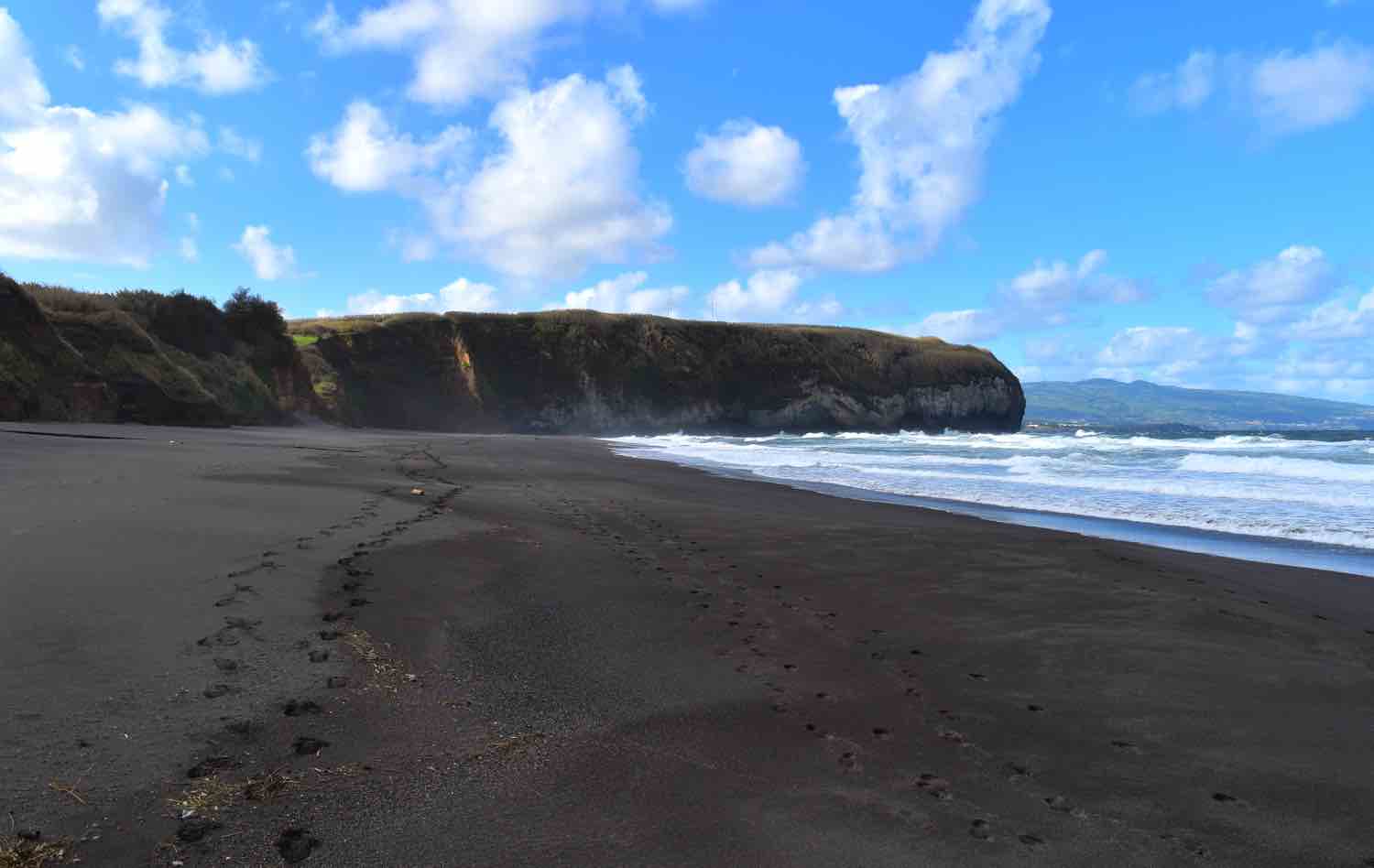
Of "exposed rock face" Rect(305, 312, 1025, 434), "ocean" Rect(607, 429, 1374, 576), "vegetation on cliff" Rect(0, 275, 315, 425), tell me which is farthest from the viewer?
"exposed rock face" Rect(305, 312, 1025, 434)

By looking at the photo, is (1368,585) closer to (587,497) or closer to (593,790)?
(593,790)

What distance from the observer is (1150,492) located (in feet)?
53.5

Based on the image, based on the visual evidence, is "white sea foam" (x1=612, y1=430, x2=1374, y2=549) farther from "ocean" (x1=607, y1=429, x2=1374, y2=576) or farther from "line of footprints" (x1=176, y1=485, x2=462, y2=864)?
"line of footprints" (x1=176, y1=485, x2=462, y2=864)

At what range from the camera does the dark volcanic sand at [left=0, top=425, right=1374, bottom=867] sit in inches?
102

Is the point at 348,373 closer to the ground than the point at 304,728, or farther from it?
farther from it

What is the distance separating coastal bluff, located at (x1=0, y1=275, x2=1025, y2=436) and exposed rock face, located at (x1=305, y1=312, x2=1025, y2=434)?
16 cm

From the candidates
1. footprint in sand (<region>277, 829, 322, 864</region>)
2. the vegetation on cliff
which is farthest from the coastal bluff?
footprint in sand (<region>277, 829, 322, 864</region>)

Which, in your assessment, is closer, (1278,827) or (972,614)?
(1278,827)

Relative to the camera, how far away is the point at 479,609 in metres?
5.32

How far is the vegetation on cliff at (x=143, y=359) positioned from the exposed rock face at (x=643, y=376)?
11006mm

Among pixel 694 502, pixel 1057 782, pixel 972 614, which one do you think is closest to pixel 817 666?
pixel 1057 782

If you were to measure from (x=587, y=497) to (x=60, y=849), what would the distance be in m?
10.5

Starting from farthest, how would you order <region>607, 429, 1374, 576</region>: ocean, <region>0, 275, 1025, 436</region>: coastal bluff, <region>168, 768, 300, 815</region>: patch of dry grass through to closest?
1. <region>0, 275, 1025, 436</region>: coastal bluff
2. <region>607, 429, 1374, 576</region>: ocean
3. <region>168, 768, 300, 815</region>: patch of dry grass

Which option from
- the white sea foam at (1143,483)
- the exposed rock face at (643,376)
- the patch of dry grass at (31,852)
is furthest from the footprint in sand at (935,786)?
the exposed rock face at (643,376)
